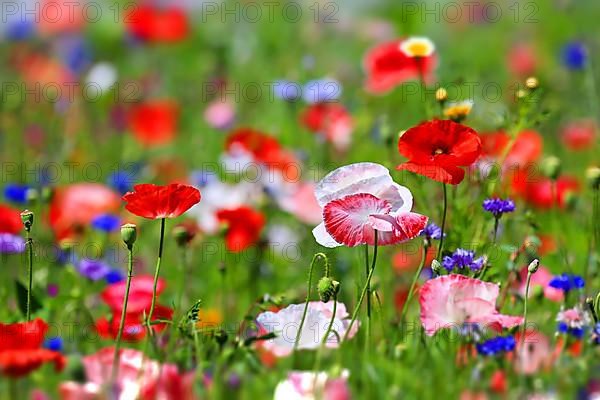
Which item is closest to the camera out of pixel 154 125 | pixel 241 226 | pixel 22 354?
pixel 22 354

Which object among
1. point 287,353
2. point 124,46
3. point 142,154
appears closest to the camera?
point 287,353

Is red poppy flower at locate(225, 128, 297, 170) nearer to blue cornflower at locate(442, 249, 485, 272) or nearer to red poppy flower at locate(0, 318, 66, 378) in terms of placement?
blue cornflower at locate(442, 249, 485, 272)

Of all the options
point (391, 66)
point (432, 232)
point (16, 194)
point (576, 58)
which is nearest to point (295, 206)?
point (391, 66)

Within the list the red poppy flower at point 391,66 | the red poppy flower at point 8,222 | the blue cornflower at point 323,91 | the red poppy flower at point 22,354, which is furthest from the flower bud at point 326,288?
the blue cornflower at point 323,91

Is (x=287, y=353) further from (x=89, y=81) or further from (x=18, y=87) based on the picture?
(x=18, y=87)

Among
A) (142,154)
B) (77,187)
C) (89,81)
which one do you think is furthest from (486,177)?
(89,81)

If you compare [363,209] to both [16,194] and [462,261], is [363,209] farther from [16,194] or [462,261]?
[16,194]

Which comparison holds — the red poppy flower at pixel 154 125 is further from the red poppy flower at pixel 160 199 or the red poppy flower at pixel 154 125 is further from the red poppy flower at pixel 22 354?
the red poppy flower at pixel 22 354
